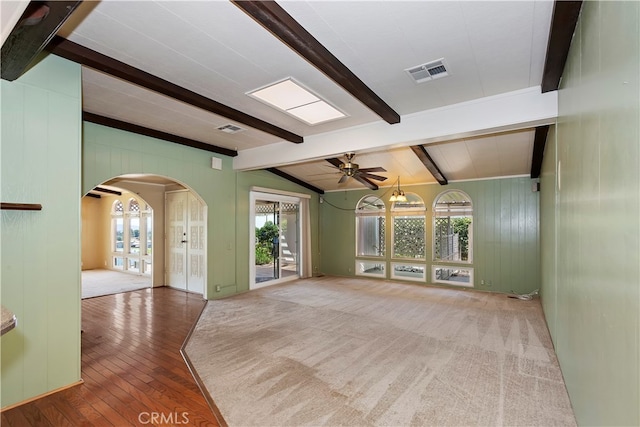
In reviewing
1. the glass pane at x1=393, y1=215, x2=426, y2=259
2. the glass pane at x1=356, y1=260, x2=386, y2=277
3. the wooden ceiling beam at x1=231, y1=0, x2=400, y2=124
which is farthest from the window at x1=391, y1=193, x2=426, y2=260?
Result: the wooden ceiling beam at x1=231, y1=0, x2=400, y2=124

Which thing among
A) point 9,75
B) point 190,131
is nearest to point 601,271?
point 9,75

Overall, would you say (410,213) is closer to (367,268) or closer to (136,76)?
(367,268)

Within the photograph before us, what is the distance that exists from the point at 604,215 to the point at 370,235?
22.7 feet

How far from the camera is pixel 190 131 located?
4.89m

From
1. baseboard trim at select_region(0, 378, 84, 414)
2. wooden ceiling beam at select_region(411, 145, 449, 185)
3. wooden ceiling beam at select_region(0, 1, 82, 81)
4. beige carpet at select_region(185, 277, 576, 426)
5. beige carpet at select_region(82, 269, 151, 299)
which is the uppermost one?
wooden ceiling beam at select_region(0, 1, 82, 81)

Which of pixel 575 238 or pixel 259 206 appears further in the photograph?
pixel 259 206

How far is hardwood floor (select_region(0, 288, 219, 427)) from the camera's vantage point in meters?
2.27

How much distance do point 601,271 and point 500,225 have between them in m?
5.50

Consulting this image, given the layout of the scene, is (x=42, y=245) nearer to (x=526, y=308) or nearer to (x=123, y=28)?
(x=123, y=28)

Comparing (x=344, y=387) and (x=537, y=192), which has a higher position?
(x=537, y=192)

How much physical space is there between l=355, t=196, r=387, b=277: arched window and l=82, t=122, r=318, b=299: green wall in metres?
2.38

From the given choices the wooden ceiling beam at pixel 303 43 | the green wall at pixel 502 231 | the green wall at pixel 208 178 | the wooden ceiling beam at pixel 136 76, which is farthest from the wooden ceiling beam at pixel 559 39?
the green wall at pixel 208 178

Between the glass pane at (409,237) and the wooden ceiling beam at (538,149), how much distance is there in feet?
8.20

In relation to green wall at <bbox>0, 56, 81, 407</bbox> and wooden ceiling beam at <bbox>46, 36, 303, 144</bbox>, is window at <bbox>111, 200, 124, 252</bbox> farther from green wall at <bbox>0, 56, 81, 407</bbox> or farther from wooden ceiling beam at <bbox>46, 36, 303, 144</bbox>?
green wall at <bbox>0, 56, 81, 407</bbox>
